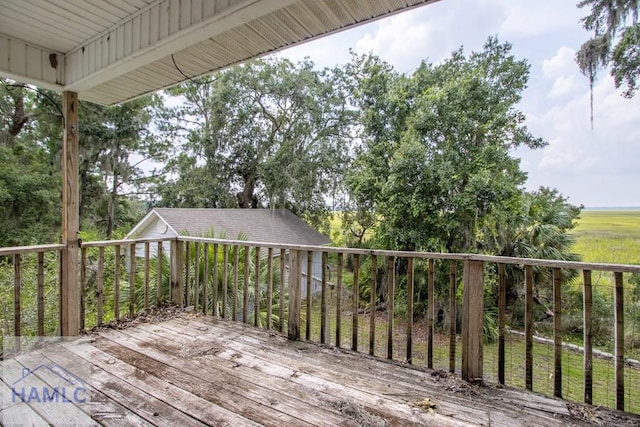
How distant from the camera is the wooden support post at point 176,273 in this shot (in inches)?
151

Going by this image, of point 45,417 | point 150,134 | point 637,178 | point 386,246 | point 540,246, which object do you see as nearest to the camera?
point 45,417

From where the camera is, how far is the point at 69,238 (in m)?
2.92

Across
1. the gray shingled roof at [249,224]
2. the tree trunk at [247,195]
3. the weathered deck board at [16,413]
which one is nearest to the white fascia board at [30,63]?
the weathered deck board at [16,413]

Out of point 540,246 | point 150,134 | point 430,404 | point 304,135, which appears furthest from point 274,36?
point 150,134

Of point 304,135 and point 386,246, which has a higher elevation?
point 304,135

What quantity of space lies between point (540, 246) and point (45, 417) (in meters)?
7.97

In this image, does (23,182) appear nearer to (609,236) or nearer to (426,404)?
(426,404)

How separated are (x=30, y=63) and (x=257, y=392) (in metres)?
3.43

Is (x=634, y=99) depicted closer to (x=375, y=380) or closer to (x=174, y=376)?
(x=375, y=380)

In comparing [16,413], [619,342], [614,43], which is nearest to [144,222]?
[16,413]

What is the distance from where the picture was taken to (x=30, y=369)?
227 cm

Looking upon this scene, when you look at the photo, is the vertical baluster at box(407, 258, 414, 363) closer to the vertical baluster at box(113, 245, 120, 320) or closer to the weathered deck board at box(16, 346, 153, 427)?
the weathered deck board at box(16, 346, 153, 427)

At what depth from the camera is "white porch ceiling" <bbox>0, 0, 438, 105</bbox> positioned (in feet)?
6.16

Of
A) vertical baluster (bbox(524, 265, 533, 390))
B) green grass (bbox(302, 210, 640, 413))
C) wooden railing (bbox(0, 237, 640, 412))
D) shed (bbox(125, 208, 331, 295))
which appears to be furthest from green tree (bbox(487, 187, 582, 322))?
vertical baluster (bbox(524, 265, 533, 390))
